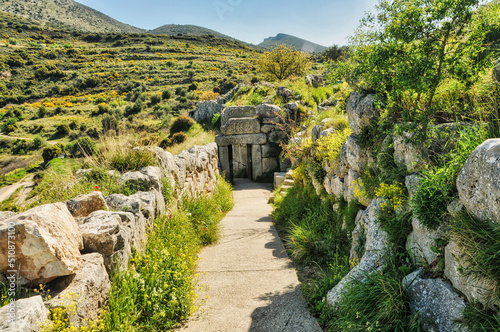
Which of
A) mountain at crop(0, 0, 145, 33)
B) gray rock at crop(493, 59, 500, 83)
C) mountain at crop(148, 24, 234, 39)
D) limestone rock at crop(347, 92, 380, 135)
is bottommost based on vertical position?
limestone rock at crop(347, 92, 380, 135)

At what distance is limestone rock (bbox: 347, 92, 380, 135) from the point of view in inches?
153

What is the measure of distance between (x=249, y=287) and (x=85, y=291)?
2270mm

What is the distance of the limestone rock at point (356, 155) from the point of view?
4.10m

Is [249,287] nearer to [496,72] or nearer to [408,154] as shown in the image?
[408,154]

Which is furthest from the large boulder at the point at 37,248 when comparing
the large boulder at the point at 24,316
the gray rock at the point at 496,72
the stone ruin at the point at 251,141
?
the stone ruin at the point at 251,141

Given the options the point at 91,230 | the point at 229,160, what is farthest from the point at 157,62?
the point at 91,230

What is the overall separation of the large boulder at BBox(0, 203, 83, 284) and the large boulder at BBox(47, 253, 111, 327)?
0.33ft

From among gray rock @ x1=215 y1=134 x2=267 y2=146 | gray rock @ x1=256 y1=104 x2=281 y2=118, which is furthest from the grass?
gray rock @ x1=256 y1=104 x2=281 y2=118

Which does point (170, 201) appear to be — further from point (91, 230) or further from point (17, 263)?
point (17, 263)

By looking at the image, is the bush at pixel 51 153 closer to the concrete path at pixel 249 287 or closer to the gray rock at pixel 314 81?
the gray rock at pixel 314 81

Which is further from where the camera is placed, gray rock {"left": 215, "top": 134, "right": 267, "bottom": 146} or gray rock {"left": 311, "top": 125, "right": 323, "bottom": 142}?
gray rock {"left": 215, "top": 134, "right": 267, "bottom": 146}

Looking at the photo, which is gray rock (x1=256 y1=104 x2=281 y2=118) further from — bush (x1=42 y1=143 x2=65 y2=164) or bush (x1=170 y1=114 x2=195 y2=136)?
bush (x1=42 y1=143 x2=65 y2=164)

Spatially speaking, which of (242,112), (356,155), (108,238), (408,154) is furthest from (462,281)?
(242,112)

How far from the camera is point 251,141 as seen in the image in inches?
518
